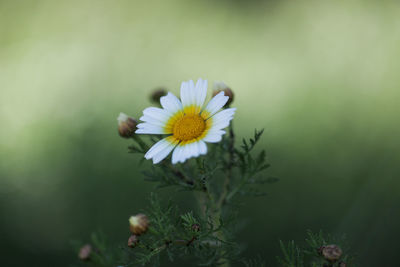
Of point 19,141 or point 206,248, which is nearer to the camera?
point 206,248

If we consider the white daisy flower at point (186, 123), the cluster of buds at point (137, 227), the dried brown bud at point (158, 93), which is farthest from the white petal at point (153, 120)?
the dried brown bud at point (158, 93)

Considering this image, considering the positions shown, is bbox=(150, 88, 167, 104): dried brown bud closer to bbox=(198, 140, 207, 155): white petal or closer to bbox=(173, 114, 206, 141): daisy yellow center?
bbox=(173, 114, 206, 141): daisy yellow center

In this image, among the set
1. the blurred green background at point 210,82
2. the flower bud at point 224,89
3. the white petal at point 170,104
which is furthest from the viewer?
the blurred green background at point 210,82

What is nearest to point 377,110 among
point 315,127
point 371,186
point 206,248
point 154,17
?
point 315,127

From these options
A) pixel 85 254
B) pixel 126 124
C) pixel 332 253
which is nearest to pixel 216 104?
pixel 126 124

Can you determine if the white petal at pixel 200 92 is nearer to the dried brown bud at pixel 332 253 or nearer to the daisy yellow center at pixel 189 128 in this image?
the daisy yellow center at pixel 189 128

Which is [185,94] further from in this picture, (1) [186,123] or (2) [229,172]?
(2) [229,172]

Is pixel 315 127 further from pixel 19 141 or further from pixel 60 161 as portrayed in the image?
pixel 19 141
